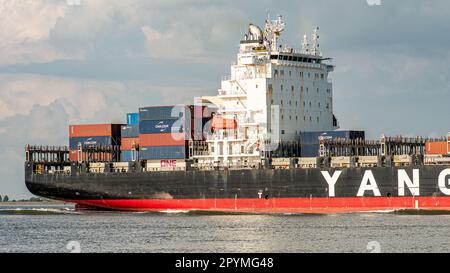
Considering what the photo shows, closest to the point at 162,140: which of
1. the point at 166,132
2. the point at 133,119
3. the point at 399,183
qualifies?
the point at 166,132

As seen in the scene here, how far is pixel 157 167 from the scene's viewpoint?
66250 millimetres

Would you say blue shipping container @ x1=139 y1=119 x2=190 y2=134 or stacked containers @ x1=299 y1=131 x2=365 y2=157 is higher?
blue shipping container @ x1=139 y1=119 x2=190 y2=134

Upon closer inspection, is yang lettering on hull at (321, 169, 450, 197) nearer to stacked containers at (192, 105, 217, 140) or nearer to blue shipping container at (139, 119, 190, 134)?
stacked containers at (192, 105, 217, 140)

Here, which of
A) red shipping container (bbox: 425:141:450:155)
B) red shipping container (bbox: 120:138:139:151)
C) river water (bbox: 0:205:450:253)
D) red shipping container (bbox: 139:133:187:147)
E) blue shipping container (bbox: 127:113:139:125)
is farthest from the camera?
blue shipping container (bbox: 127:113:139:125)

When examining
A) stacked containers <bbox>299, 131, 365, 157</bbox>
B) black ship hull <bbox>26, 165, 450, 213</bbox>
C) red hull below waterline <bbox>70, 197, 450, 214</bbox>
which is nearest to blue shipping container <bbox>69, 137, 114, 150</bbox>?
black ship hull <bbox>26, 165, 450, 213</bbox>

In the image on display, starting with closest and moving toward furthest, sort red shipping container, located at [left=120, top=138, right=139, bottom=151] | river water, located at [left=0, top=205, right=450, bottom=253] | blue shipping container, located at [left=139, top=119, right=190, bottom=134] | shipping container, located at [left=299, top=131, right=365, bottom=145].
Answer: river water, located at [left=0, top=205, right=450, bottom=253] < shipping container, located at [left=299, top=131, right=365, bottom=145] < blue shipping container, located at [left=139, top=119, right=190, bottom=134] < red shipping container, located at [left=120, top=138, right=139, bottom=151]

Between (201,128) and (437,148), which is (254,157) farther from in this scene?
(437,148)

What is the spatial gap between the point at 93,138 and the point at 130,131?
3232mm

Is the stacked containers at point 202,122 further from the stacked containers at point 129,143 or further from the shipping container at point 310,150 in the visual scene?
the shipping container at point 310,150

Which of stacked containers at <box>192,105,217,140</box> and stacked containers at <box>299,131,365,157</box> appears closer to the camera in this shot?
stacked containers at <box>299,131,365,157</box>

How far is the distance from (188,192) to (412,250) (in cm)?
2961

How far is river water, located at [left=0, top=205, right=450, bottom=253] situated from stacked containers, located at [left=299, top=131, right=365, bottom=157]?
611 centimetres

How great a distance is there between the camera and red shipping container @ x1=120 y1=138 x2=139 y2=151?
68100 mm

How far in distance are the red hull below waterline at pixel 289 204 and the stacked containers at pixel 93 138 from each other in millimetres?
4068
